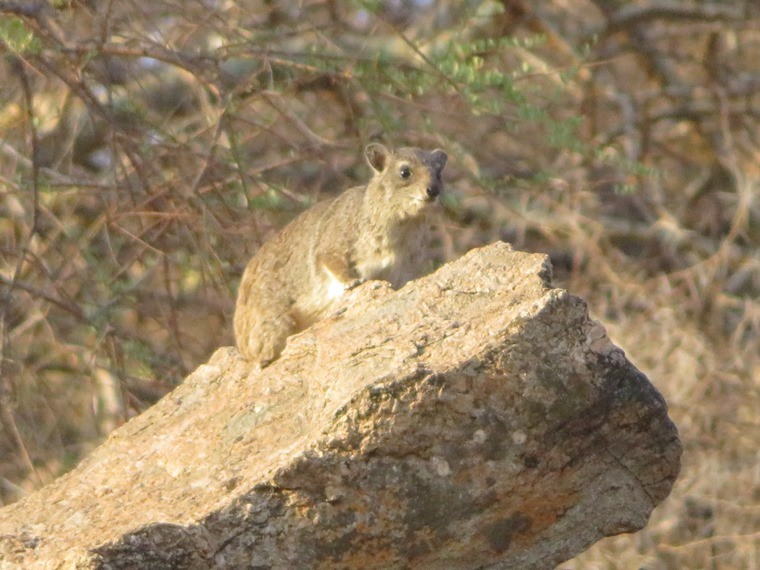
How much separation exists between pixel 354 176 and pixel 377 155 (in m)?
2.56

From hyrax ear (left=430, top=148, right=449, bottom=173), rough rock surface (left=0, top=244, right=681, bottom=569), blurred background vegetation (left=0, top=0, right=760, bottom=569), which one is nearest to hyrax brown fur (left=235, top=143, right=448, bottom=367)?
hyrax ear (left=430, top=148, right=449, bottom=173)

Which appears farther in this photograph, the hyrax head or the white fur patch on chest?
the hyrax head

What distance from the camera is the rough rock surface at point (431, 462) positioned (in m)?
3.87

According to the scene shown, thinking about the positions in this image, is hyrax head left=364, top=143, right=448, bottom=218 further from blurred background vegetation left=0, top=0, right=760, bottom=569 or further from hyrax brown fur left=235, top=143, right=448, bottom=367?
blurred background vegetation left=0, top=0, right=760, bottom=569

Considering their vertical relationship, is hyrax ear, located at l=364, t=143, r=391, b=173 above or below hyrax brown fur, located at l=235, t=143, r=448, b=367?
above

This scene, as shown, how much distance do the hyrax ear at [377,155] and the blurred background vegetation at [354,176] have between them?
232 mm

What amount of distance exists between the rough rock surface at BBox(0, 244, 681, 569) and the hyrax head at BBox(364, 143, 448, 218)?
65.0 inches

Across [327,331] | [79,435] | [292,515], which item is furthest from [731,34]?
[292,515]

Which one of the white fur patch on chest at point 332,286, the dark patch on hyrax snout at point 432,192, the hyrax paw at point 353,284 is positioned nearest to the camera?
the hyrax paw at point 353,284

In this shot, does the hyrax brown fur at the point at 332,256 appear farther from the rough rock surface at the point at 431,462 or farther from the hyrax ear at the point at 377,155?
the rough rock surface at the point at 431,462

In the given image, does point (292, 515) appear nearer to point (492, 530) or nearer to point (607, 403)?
point (492, 530)

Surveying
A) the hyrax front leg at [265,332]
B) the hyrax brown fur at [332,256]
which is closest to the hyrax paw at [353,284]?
the hyrax brown fur at [332,256]

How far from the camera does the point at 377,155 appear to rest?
643cm

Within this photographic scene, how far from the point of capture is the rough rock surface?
3.87 metres
